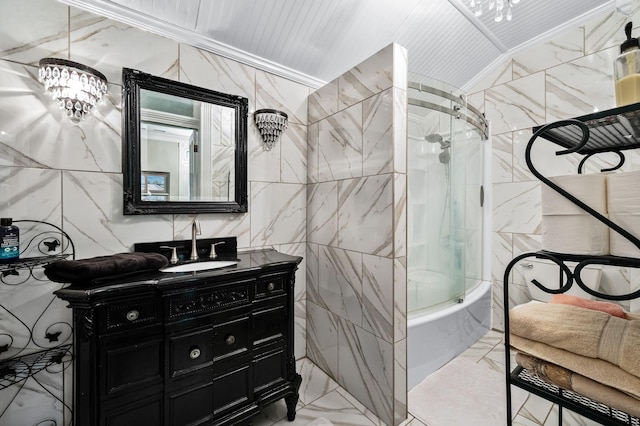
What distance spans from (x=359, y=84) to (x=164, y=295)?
1499mm

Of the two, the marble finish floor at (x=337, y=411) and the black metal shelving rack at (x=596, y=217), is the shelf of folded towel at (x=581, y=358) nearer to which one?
the black metal shelving rack at (x=596, y=217)

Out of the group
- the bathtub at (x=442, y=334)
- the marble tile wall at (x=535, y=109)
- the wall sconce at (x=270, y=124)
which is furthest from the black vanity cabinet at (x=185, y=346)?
the marble tile wall at (x=535, y=109)

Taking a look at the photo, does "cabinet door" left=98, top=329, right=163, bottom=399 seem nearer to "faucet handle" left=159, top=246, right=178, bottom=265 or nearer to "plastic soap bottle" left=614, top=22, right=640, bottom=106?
"faucet handle" left=159, top=246, right=178, bottom=265

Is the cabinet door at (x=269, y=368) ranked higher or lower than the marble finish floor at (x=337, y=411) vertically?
higher

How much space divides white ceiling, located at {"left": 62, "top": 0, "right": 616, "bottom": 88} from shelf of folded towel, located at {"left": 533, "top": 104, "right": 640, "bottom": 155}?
4.76 feet

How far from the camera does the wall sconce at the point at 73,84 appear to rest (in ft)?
3.86

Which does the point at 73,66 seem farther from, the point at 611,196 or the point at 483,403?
the point at 483,403

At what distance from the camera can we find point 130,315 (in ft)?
3.47

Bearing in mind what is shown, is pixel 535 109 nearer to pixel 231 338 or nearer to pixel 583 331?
pixel 583 331

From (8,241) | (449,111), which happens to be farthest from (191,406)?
(449,111)

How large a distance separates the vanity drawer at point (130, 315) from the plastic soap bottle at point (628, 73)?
5.13ft

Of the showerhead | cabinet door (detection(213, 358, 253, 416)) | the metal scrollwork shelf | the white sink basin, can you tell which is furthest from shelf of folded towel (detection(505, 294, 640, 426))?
the metal scrollwork shelf

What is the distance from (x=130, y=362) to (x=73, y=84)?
1236mm

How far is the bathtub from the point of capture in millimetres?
1712
